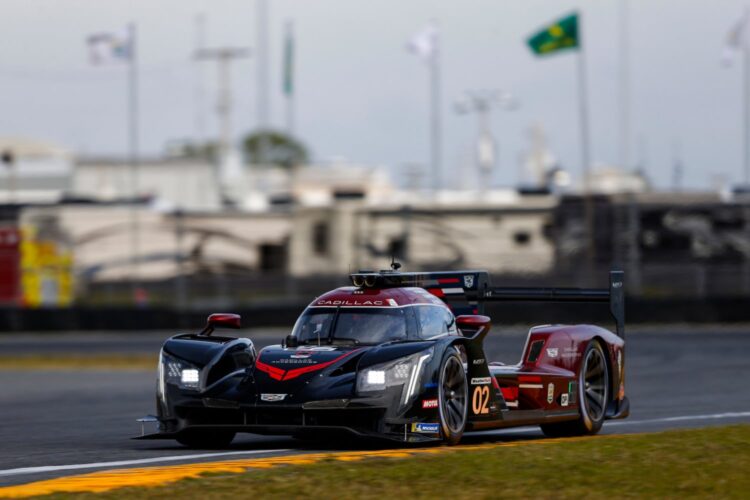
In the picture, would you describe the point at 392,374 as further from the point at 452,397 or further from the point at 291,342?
the point at 291,342

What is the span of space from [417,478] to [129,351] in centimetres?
2080

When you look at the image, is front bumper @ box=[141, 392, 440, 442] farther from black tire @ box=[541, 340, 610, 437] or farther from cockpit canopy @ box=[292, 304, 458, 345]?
black tire @ box=[541, 340, 610, 437]

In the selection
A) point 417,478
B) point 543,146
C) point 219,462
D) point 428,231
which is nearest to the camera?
point 417,478

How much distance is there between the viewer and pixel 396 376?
972cm

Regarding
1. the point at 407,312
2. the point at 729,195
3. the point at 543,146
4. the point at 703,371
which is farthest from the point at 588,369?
the point at 543,146

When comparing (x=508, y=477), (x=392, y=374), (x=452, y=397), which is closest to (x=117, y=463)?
(x=392, y=374)

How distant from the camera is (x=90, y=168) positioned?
209 feet

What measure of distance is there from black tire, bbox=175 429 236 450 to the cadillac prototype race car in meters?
0.01

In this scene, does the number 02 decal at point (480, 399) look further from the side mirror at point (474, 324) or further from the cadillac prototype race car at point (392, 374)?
the side mirror at point (474, 324)

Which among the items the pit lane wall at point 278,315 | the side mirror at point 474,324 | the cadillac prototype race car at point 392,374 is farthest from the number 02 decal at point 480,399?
the pit lane wall at point 278,315

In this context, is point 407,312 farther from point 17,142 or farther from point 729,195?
point 17,142

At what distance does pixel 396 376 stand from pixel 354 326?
97 centimetres

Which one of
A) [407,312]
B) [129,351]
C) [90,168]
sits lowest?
[129,351]

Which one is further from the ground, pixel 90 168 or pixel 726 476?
pixel 90 168
